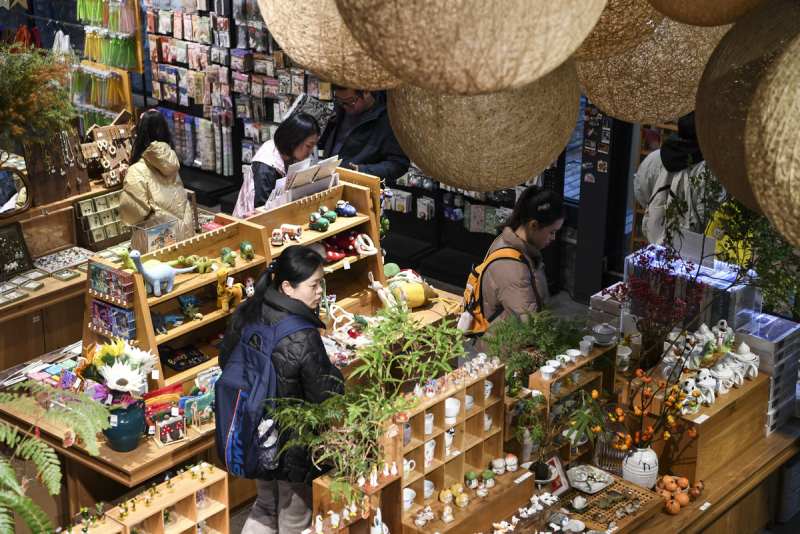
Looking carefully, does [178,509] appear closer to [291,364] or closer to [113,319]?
[291,364]

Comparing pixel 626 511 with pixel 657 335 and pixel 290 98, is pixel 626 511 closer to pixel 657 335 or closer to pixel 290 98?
pixel 657 335

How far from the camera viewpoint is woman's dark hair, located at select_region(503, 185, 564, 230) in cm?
523

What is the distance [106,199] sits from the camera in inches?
299

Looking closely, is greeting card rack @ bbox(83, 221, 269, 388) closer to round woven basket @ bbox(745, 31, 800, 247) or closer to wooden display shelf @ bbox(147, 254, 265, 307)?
wooden display shelf @ bbox(147, 254, 265, 307)

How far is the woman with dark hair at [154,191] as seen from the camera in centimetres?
694

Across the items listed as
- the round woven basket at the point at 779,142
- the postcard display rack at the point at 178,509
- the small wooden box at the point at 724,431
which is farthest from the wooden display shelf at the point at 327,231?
the round woven basket at the point at 779,142

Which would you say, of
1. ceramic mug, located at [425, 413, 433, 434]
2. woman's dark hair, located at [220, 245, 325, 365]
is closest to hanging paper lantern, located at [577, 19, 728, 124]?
ceramic mug, located at [425, 413, 433, 434]

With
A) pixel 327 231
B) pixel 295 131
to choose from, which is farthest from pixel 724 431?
pixel 295 131

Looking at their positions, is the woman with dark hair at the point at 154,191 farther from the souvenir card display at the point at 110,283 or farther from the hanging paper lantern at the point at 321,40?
the hanging paper lantern at the point at 321,40

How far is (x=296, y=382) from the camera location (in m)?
4.51

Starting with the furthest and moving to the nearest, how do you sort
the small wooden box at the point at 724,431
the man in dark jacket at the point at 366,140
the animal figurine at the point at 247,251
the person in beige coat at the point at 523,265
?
the man in dark jacket at the point at 366,140 → the animal figurine at the point at 247,251 → the person in beige coat at the point at 523,265 → the small wooden box at the point at 724,431

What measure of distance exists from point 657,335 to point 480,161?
4.23 metres

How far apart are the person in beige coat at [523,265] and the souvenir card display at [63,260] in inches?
122

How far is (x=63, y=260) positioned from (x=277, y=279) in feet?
10.2
